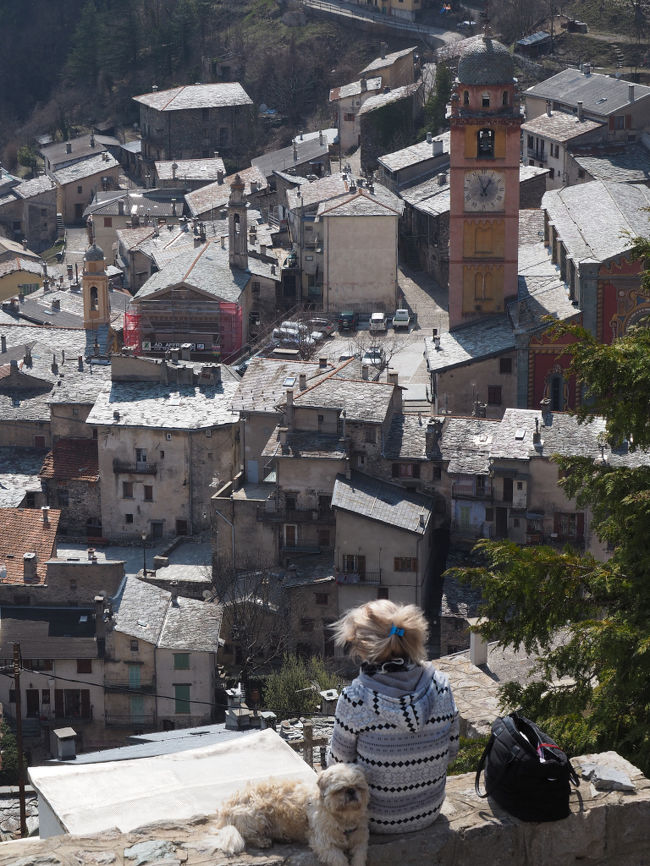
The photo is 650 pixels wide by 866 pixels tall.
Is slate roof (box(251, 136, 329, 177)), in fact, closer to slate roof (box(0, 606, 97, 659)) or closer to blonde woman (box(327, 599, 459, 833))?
slate roof (box(0, 606, 97, 659))

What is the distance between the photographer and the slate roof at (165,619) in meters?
43.0

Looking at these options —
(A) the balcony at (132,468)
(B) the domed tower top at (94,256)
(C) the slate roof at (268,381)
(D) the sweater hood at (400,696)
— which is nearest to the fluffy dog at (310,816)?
(D) the sweater hood at (400,696)

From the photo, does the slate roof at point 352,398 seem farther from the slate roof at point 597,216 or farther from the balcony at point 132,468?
the slate roof at point 597,216

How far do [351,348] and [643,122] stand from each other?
70.2ft

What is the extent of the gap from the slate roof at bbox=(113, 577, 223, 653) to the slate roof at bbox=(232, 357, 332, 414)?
7.94 meters

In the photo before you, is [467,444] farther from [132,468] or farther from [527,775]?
[527,775]

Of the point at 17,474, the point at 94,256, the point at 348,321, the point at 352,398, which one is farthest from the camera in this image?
the point at 94,256

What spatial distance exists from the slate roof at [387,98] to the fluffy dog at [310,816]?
83.5m

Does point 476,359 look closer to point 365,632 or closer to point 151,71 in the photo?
point 365,632

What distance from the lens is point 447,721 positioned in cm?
966

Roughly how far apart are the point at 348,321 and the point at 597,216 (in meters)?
13.6

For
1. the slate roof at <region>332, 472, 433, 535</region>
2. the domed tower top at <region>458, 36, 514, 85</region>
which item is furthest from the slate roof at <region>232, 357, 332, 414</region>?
the domed tower top at <region>458, 36, 514, 85</region>

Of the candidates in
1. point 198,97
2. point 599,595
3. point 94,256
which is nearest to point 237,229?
point 94,256

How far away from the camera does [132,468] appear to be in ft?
175
